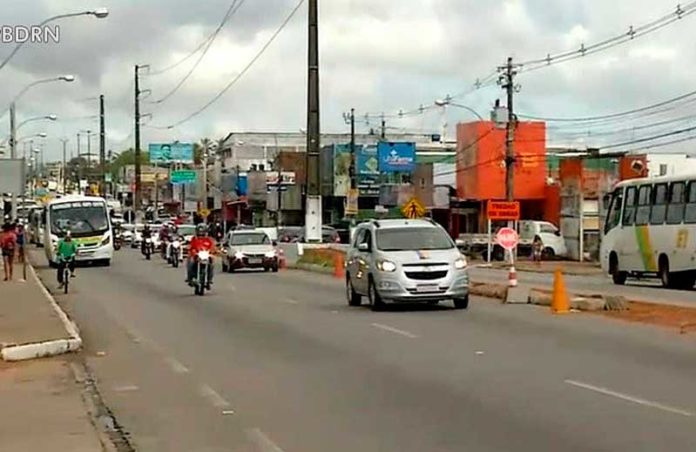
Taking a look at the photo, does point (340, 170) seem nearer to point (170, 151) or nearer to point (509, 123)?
point (170, 151)

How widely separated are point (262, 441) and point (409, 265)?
1538 centimetres

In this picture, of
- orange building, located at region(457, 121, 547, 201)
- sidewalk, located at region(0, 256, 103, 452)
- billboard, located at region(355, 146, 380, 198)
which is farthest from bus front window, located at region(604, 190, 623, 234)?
billboard, located at region(355, 146, 380, 198)

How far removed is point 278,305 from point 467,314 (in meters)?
6.11

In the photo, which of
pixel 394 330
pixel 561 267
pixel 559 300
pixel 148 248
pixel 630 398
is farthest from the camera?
pixel 148 248

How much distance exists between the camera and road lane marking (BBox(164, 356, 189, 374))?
17672 millimetres

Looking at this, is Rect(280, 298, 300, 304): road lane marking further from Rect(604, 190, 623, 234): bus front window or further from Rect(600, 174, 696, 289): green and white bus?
Rect(604, 190, 623, 234): bus front window

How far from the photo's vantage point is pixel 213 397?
48.5ft

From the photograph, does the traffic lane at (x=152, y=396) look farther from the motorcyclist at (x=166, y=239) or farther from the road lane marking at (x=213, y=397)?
the motorcyclist at (x=166, y=239)

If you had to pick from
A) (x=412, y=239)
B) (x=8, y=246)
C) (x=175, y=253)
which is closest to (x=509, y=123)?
(x=175, y=253)

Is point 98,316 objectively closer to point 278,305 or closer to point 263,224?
point 278,305

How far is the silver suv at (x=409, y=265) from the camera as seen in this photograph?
26844mm

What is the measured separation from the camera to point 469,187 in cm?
8662

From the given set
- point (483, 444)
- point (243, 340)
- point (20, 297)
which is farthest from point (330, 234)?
point (483, 444)

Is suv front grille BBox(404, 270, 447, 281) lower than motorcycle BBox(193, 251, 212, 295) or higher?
higher
